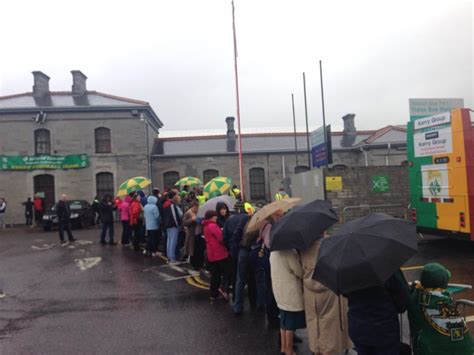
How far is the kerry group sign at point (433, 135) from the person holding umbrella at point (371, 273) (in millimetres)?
6785

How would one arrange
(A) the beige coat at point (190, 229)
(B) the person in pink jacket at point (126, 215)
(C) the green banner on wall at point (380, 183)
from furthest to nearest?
(C) the green banner on wall at point (380, 183), (B) the person in pink jacket at point (126, 215), (A) the beige coat at point (190, 229)

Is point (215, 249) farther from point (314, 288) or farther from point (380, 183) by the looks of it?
point (380, 183)

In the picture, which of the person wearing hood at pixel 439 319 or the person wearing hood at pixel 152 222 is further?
the person wearing hood at pixel 152 222

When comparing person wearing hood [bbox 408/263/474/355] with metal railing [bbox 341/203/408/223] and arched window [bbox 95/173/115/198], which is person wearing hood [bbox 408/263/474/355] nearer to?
metal railing [bbox 341/203/408/223]

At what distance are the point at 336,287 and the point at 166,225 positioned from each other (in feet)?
23.5

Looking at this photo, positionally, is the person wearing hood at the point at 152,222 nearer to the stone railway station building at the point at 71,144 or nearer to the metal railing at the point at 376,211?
→ the metal railing at the point at 376,211

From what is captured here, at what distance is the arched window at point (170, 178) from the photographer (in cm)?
2817

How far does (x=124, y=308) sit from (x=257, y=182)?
23307 mm

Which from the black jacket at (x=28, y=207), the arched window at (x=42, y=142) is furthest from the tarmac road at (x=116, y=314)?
the arched window at (x=42, y=142)

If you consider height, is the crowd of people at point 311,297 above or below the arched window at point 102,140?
below

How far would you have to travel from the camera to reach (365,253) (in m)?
2.79

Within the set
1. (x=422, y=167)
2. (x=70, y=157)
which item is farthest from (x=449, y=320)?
(x=70, y=157)

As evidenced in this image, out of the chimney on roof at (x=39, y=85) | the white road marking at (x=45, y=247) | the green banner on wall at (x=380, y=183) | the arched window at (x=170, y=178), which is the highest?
the chimney on roof at (x=39, y=85)

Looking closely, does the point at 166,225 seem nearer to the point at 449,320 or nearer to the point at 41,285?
the point at 41,285
